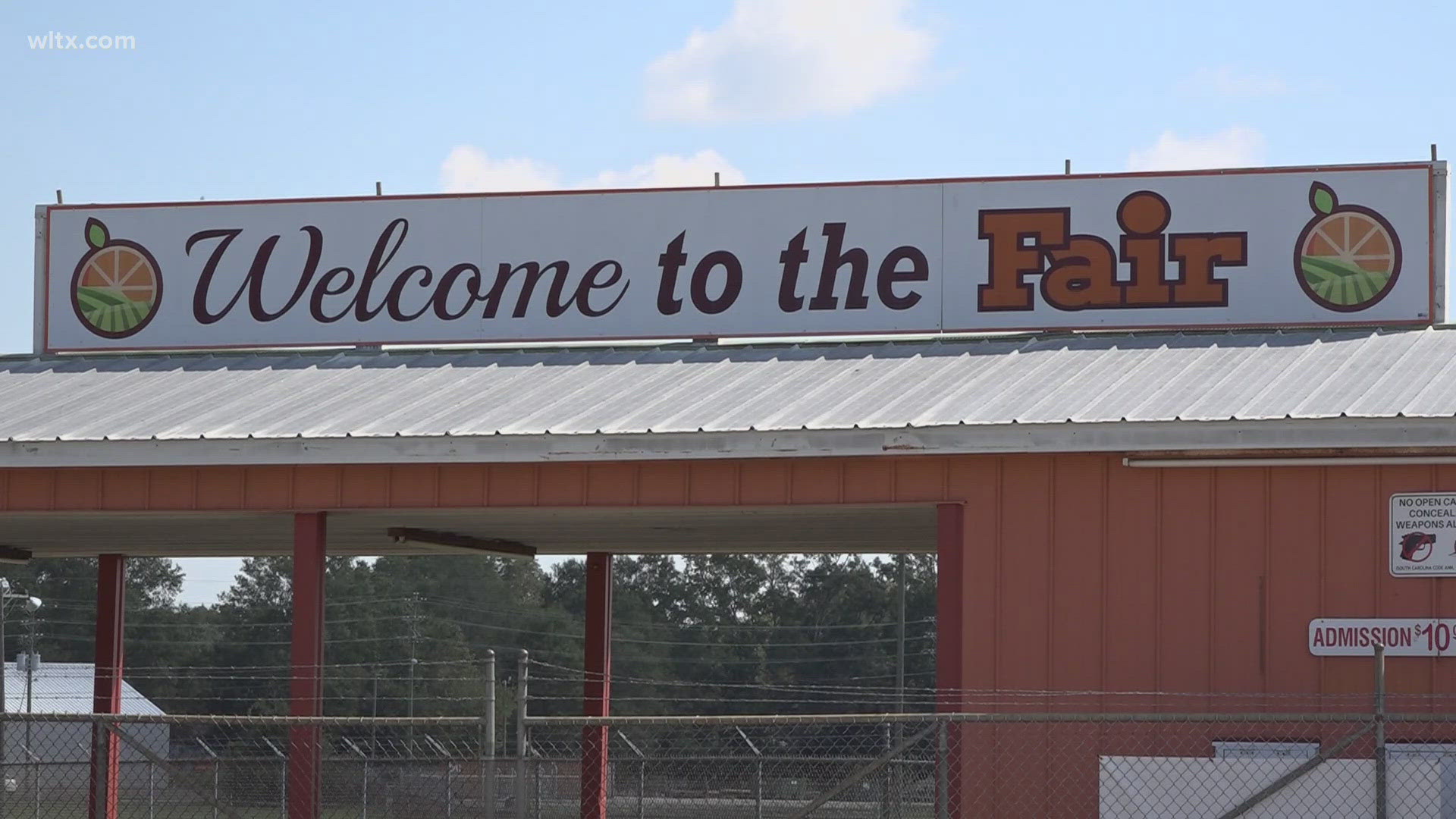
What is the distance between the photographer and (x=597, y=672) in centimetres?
1989

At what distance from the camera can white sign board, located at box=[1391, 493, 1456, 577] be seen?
12.4 metres

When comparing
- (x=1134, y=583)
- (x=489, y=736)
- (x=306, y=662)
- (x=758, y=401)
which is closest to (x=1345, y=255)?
(x=1134, y=583)

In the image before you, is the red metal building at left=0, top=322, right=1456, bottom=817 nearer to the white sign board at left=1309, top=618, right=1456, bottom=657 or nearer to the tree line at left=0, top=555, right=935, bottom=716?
the white sign board at left=1309, top=618, right=1456, bottom=657

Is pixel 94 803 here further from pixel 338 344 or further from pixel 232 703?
pixel 232 703

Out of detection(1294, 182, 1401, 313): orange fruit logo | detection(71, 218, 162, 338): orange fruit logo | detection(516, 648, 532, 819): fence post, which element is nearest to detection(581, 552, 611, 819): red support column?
detection(71, 218, 162, 338): orange fruit logo

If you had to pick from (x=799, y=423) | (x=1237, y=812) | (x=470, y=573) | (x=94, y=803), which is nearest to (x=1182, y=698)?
(x=1237, y=812)

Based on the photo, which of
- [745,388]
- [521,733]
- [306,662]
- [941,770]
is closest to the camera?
[521,733]

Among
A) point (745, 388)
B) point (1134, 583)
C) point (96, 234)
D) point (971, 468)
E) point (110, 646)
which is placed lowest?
point (110, 646)

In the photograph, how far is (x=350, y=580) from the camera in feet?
220

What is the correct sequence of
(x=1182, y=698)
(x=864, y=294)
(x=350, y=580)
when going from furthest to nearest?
(x=350, y=580)
(x=864, y=294)
(x=1182, y=698)

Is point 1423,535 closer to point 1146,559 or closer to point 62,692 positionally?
point 1146,559

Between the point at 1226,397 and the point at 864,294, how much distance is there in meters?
4.95

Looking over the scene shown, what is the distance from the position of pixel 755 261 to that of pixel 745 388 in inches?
117

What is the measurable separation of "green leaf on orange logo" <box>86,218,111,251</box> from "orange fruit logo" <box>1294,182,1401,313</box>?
479 inches
